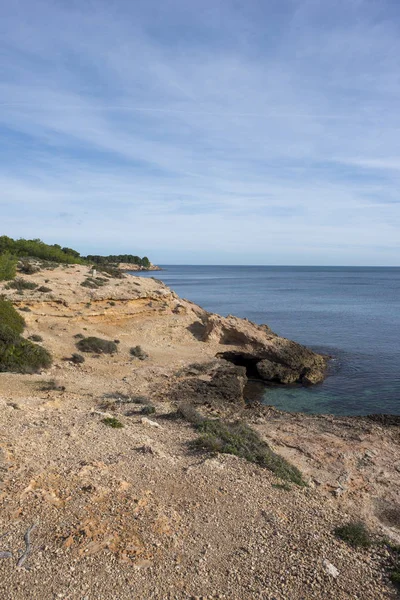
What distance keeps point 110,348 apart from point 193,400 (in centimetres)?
711

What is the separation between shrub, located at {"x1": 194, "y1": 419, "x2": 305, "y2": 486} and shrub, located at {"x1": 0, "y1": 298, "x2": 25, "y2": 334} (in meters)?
11.7

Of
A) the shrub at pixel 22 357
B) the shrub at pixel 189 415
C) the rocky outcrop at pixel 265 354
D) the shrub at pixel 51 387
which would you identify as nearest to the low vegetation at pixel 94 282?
the rocky outcrop at pixel 265 354

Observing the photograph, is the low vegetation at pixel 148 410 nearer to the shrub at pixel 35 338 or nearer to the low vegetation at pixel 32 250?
the shrub at pixel 35 338

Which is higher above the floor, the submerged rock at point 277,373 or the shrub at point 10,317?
the shrub at point 10,317

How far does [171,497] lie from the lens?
877 centimetres

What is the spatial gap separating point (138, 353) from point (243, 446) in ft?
41.4

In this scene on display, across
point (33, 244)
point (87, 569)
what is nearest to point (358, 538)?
point (87, 569)

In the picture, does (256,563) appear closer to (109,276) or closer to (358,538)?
Answer: (358,538)

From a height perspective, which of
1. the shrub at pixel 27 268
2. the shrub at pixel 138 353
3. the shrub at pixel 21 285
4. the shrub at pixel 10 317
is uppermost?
the shrub at pixel 27 268

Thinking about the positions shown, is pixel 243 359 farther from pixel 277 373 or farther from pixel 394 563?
pixel 394 563

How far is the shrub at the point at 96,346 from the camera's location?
2269cm

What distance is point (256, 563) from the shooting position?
23.6 ft

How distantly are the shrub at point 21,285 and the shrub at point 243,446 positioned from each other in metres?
15.9

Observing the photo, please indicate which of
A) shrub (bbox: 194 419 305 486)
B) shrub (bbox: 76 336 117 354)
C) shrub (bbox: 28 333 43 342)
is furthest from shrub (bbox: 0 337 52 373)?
shrub (bbox: 194 419 305 486)
